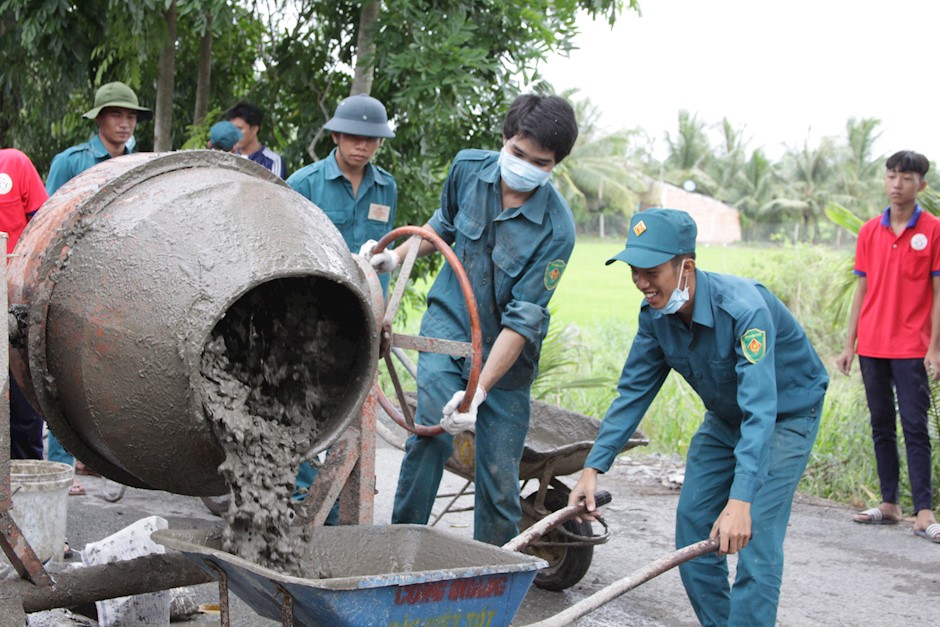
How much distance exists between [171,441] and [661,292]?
1.65 meters

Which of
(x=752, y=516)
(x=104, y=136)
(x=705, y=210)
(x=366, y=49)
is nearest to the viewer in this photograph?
(x=752, y=516)

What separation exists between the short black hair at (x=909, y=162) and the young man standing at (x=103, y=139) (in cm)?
431

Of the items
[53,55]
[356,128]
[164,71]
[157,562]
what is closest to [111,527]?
[157,562]

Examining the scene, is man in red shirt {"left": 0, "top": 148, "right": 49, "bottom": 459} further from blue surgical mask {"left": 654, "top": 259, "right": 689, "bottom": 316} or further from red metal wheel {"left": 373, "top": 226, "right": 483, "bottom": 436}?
blue surgical mask {"left": 654, "top": 259, "right": 689, "bottom": 316}

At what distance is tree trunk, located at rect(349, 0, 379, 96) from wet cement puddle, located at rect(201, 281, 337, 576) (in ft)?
12.9

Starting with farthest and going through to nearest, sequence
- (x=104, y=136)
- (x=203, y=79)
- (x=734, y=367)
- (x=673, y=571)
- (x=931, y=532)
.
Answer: (x=203, y=79), (x=931, y=532), (x=104, y=136), (x=673, y=571), (x=734, y=367)

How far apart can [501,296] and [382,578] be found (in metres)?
1.86

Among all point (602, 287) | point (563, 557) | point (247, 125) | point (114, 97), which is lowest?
point (602, 287)

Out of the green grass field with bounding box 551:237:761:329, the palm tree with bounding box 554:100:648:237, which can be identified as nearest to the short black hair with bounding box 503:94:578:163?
the green grass field with bounding box 551:237:761:329

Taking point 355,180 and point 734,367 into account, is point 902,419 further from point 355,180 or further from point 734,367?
point 355,180

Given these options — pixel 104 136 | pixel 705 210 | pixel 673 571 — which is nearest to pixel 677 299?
pixel 673 571

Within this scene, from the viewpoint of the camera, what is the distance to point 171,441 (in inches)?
121

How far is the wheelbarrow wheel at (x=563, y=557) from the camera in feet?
15.7

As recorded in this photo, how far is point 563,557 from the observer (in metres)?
4.88
